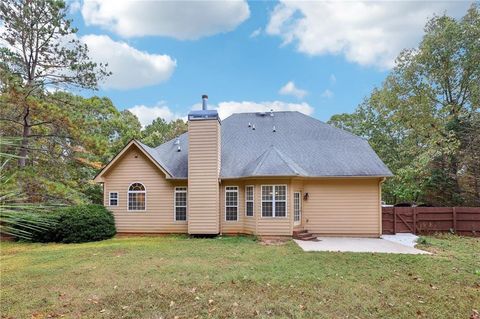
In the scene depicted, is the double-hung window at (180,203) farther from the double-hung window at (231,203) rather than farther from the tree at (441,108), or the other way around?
the tree at (441,108)

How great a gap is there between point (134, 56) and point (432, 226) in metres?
18.4

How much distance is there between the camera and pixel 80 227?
1297cm

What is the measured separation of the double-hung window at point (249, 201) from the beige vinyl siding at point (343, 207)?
263 cm

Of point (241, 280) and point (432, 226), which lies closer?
point (241, 280)

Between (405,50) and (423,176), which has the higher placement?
(405,50)

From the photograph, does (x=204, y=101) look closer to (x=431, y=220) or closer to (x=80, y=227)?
(x=80, y=227)

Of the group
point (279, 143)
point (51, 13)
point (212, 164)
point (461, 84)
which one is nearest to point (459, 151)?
point (461, 84)

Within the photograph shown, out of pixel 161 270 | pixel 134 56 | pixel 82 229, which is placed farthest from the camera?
pixel 134 56

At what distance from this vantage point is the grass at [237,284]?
527 centimetres

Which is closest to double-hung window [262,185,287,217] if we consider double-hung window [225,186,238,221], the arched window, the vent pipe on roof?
double-hung window [225,186,238,221]

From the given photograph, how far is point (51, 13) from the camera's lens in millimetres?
13328

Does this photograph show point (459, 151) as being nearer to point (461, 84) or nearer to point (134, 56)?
point (461, 84)

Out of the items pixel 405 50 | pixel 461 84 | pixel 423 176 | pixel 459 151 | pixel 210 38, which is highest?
pixel 405 50

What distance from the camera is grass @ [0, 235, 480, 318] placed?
5.27m
